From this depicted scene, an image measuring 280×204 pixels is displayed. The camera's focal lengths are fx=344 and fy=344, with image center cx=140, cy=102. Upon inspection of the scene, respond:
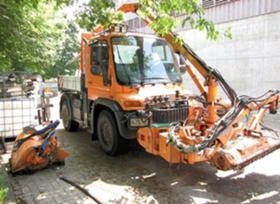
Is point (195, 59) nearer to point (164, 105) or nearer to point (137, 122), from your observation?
point (164, 105)

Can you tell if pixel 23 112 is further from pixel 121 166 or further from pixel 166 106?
pixel 166 106

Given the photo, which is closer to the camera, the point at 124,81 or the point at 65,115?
the point at 124,81

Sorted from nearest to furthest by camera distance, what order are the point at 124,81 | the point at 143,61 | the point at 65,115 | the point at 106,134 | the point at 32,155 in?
the point at 32,155, the point at 124,81, the point at 143,61, the point at 106,134, the point at 65,115

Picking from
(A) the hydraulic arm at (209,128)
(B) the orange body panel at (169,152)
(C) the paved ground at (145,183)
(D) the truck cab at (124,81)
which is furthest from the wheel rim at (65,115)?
(B) the orange body panel at (169,152)

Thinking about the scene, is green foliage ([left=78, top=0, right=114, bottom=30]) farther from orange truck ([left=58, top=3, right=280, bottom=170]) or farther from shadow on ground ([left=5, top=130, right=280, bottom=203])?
shadow on ground ([left=5, top=130, right=280, bottom=203])

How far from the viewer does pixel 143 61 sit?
259 inches

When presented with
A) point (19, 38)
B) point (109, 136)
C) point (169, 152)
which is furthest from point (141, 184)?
point (19, 38)

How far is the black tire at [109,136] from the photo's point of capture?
6.47m

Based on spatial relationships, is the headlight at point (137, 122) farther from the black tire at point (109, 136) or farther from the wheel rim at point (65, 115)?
the wheel rim at point (65, 115)

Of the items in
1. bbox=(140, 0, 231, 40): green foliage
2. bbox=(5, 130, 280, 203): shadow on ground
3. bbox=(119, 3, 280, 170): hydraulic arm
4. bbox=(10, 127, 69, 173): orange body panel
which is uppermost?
bbox=(140, 0, 231, 40): green foliage

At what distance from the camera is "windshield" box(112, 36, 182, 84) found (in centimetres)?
645

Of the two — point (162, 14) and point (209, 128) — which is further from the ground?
point (162, 14)

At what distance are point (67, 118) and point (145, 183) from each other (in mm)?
4461

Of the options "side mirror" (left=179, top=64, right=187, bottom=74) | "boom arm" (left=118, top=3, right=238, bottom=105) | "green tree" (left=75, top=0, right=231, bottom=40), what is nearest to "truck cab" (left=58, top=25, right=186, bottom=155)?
"side mirror" (left=179, top=64, right=187, bottom=74)
